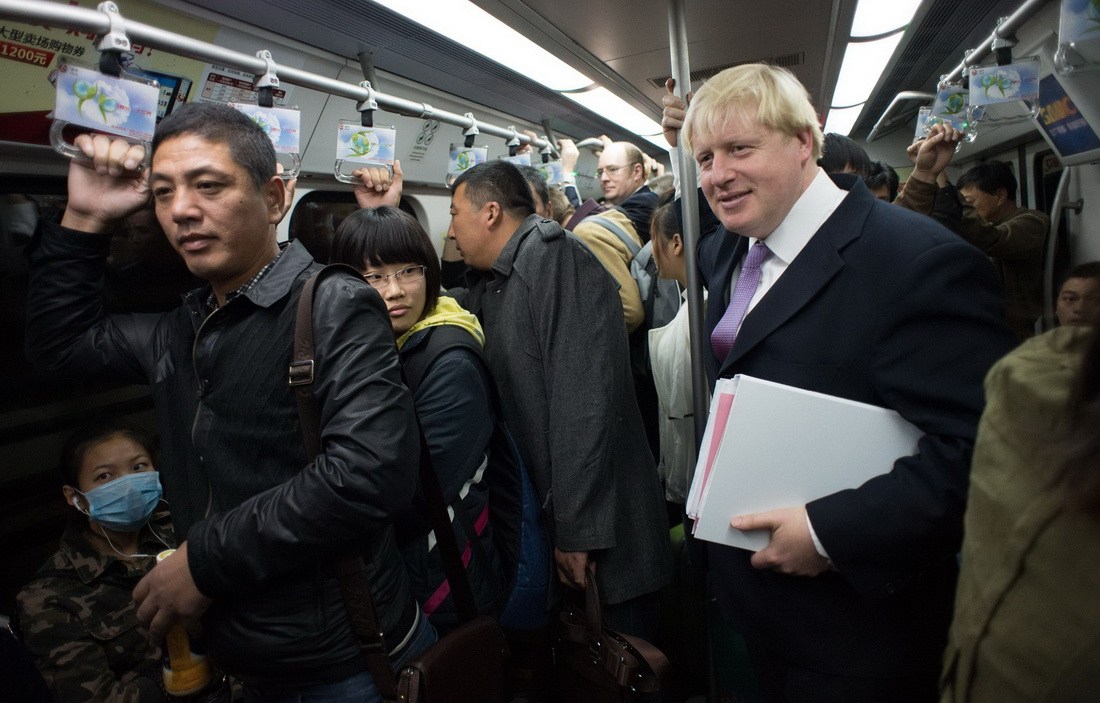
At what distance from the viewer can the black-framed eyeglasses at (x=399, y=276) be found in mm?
2201

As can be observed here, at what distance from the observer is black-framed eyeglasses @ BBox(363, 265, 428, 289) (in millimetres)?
2201

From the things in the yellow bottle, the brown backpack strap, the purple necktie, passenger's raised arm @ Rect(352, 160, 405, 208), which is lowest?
the yellow bottle

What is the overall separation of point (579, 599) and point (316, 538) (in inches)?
48.8

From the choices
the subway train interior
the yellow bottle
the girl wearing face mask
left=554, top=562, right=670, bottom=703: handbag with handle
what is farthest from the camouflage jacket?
left=554, top=562, right=670, bottom=703: handbag with handle

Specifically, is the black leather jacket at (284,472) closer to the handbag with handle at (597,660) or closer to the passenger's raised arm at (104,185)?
the passenger's raised arm at (104,185)

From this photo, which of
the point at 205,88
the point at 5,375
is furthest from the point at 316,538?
the point at 205,88

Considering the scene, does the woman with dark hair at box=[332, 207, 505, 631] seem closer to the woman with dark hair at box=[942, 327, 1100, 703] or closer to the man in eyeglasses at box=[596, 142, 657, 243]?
the woman with dark hair at box=[942, 327, 1100, 703]

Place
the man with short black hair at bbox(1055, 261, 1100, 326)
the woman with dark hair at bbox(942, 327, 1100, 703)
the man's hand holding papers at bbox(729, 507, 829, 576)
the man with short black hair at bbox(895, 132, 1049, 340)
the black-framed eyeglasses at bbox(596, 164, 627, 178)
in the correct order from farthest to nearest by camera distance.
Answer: the black-framed eyeglasses at bbox(596, 164, 627, 178), the man with short black hair at bbox(1055, 261, 1100, 326), the man with short black hair at bbox(895, 132, 1049, 340), the man's hand holding papers at bbox(729, 507, 829, 576), the woman with dark hair at bbox(942, 327, 1100, 703)

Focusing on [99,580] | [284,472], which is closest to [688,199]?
[284,472]

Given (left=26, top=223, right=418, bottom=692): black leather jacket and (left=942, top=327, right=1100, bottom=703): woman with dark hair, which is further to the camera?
(left=26, top=223, right=418, bottom=692): black leather jacket

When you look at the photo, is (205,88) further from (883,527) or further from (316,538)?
(883,527)

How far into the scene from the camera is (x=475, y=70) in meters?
3.77

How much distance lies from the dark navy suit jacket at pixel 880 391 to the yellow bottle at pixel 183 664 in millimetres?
1254

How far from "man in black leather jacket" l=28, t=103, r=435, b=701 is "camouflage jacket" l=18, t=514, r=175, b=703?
1048mm
